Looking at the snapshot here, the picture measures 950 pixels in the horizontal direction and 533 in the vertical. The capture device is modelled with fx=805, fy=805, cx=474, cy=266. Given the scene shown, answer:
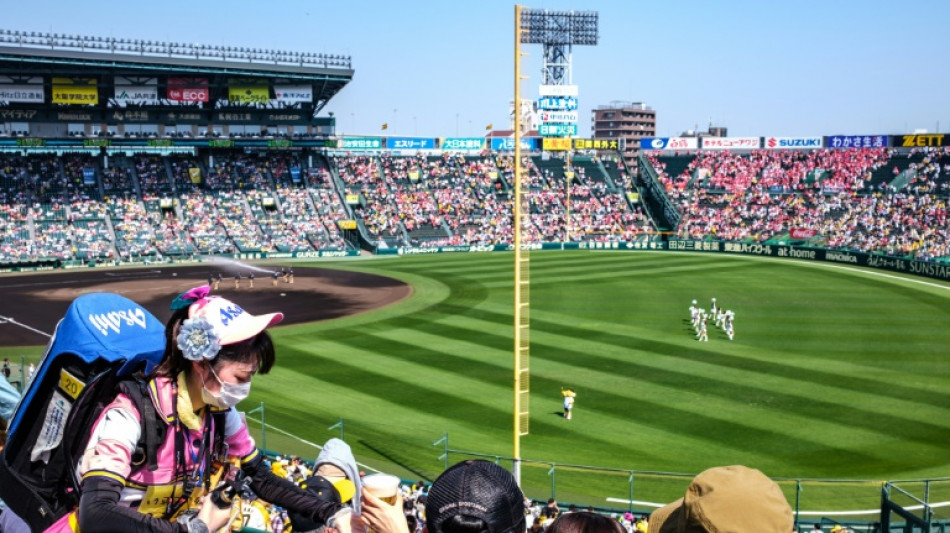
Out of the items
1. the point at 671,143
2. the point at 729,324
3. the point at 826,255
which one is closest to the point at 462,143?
the point at 671,143

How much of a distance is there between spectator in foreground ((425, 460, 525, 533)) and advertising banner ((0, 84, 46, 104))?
73.4 meters

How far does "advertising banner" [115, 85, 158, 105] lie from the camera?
69125 mm

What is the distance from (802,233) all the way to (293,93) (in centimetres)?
4767

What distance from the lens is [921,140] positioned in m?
72.3

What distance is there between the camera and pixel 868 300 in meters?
45.0

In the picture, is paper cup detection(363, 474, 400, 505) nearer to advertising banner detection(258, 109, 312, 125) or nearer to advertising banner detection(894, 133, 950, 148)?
advertising banner detection(258, 109, 312, 125)

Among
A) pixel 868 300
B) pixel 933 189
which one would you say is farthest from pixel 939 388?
pixel 933 189

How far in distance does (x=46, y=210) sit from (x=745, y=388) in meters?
59.6

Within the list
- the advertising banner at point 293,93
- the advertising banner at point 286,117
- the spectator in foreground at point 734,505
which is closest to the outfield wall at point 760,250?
the advertising banner at point 286,117

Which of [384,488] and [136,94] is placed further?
[136,94]

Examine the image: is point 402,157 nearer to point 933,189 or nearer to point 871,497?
point 933,189

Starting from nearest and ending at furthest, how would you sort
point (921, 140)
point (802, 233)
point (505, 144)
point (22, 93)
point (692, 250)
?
point (22, 93) → point (802, 233) → point (921, 140) → point (692, 250) → point (505, 144)

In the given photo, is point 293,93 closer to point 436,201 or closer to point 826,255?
point 436,201

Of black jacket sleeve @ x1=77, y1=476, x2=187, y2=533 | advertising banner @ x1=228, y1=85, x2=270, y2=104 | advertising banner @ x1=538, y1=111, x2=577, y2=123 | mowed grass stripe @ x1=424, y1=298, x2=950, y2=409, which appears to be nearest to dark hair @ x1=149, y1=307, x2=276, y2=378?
black jacket sleeve @ x1=77, y1=476, x2=187, y2=533
